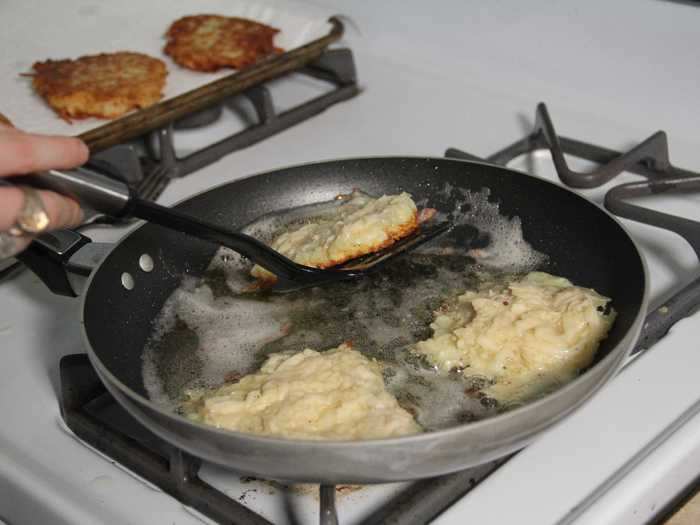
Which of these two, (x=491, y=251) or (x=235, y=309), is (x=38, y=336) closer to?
Result: (x=235, y=309)

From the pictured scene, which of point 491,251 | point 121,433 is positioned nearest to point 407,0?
Answer: point 491,251

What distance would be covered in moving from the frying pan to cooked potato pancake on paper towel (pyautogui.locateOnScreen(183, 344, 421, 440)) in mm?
65

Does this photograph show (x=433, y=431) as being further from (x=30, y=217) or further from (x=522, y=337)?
(x=30, y=217)

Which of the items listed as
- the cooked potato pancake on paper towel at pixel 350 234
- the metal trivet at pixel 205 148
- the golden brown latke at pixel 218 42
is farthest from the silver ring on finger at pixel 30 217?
the golden brown latke at pixel 218 42

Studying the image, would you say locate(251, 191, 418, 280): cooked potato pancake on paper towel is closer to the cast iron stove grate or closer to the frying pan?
the frying pan

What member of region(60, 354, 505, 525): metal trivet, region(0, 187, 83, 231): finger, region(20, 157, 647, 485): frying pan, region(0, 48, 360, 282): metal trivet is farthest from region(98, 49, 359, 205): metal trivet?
region(0, 187, 83, 231): finger

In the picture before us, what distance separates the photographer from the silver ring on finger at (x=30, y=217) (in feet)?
2.08

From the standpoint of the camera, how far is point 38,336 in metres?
0.99

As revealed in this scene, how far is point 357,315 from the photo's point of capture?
92 cm

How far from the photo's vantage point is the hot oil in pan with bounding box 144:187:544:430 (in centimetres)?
81

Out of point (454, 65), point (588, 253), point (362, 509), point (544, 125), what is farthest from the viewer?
point (454, 65)

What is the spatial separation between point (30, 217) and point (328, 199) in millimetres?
483

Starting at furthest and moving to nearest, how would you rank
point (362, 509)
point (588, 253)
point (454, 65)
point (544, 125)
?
point (454, 65) → point (544, 125) → point (588, 253) → point (362, 509)

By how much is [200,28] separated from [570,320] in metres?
0.99
